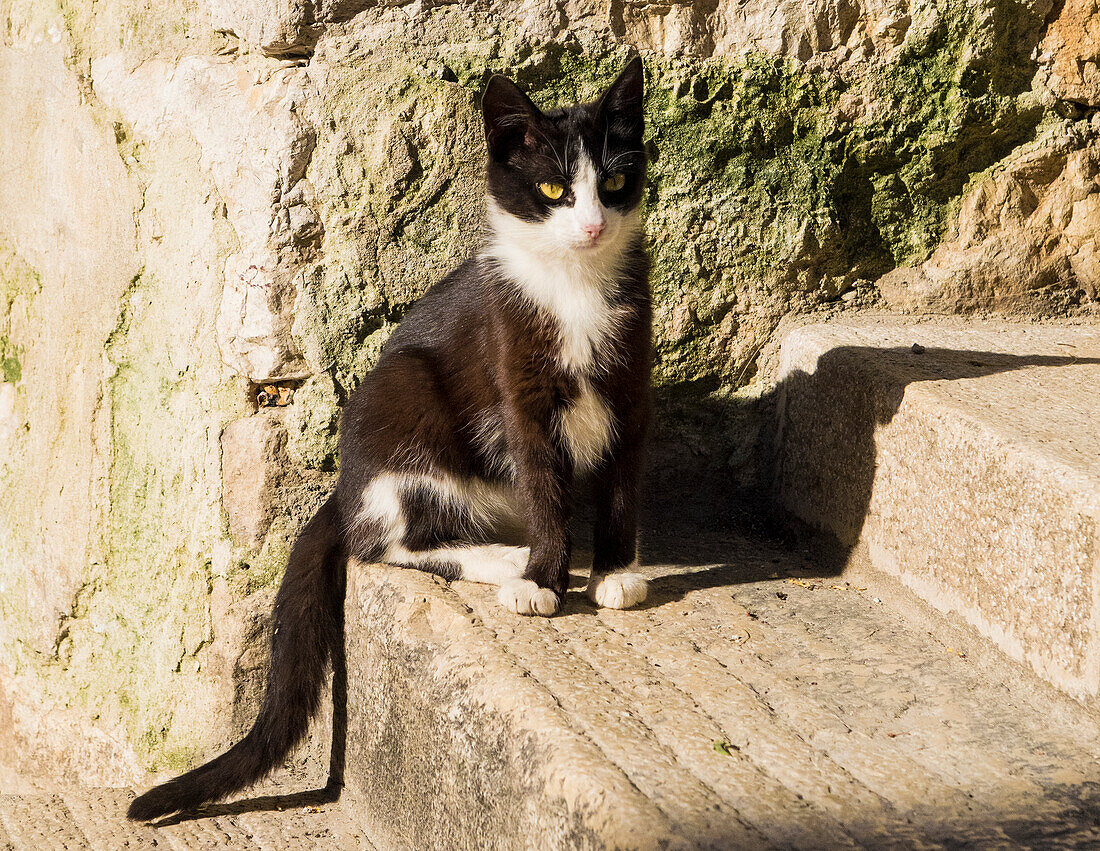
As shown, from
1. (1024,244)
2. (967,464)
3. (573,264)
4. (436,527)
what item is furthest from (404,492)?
(1024,244)

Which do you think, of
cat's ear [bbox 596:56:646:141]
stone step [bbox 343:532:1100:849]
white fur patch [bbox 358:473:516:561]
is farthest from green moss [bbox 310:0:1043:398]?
stone step [bbox 343:532:1100:849]

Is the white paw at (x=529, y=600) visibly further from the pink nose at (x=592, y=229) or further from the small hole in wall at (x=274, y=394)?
the small hole in wall at (x=274, y=394)

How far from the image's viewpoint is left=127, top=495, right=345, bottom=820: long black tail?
2.43m

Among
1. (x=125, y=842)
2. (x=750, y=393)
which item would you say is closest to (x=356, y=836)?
(x=125, y=842)

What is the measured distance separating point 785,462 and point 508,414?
103 cm

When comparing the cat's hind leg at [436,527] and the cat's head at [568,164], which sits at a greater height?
the cat's head at [568,164]

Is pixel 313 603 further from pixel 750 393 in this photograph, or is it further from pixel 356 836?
pixel 750 393

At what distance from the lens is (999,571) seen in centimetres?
203

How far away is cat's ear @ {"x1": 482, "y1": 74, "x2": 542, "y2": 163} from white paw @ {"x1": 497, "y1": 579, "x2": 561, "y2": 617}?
1019mm

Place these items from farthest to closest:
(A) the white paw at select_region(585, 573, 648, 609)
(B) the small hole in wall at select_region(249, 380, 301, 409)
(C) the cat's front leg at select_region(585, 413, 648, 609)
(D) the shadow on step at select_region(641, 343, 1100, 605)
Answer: (B) the small hole in wall at select_region(249, 380, 301, 409), (D) the shadow on step at select_region(641, 343, 1100, 605), (C) the cat's front leg at select_region(585, 413, 648, 609), (A) the white paw at select_region(585, 573, 648, 609)

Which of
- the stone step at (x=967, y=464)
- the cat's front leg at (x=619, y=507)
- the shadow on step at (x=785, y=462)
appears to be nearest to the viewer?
the stone step at (x=967, y=464)

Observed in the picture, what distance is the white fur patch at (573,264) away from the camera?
2.28 metres

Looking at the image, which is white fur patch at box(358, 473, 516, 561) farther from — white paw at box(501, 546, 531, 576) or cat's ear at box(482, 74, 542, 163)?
cat's ear at box(482, 74, 542, 163)

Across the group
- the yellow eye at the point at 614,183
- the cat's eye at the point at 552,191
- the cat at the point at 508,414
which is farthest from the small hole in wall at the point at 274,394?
the yellow eye at the point at 614,183
